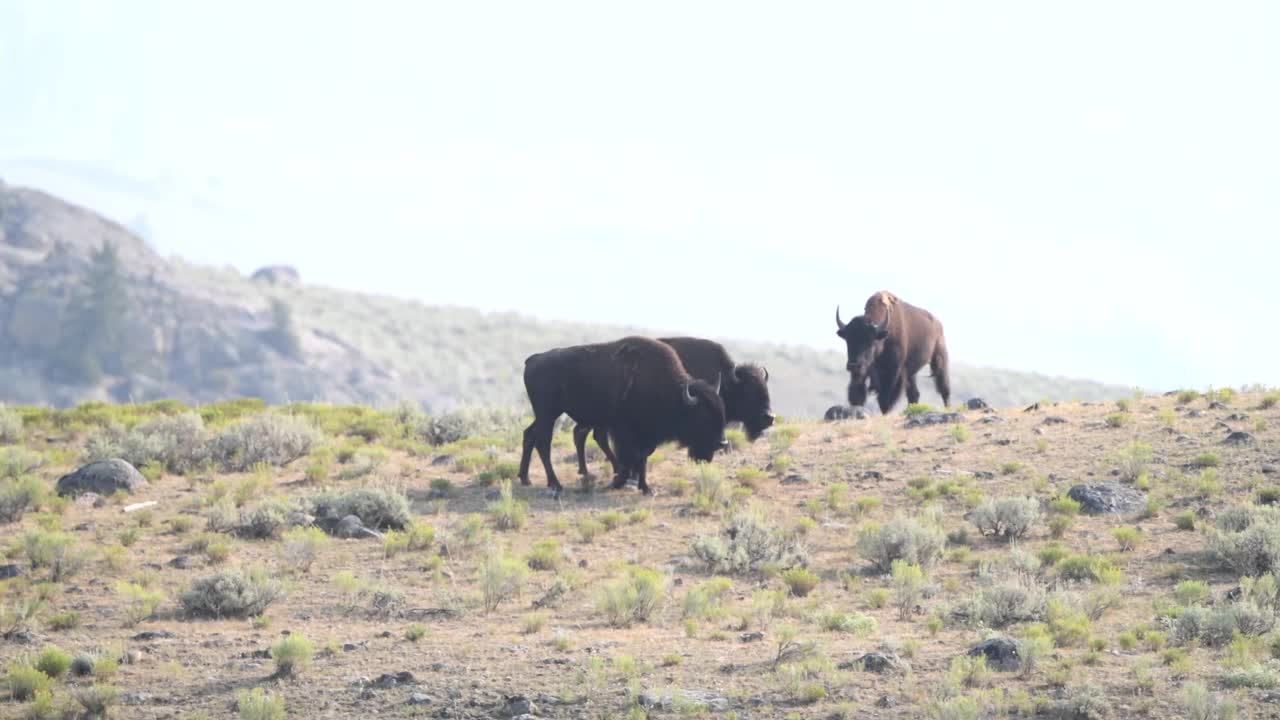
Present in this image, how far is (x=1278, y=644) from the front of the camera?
42.1 ft

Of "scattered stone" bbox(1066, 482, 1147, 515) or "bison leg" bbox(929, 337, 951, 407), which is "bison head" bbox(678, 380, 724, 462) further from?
"bison leg" bbox(929, 337, 951, 407)

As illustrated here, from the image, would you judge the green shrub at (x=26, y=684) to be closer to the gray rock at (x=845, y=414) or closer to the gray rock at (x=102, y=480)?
the gray rock at (x=102, y=480)

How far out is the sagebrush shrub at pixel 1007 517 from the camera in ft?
55.3

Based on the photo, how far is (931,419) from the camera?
22.5 meters

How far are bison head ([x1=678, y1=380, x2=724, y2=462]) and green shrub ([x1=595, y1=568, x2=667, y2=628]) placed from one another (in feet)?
17.2

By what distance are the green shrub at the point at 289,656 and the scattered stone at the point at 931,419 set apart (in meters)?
11.1

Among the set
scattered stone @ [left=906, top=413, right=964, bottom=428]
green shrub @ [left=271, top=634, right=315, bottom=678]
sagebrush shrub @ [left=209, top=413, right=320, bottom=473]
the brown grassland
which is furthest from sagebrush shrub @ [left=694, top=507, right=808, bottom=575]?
sagebrush shrub @ [left=209, top=413, right=320, bottom=473]

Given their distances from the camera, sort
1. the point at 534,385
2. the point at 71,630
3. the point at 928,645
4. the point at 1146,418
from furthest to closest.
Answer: the point at 1146,418, the point at 534,385, the point at 71,630, the point at 928,645

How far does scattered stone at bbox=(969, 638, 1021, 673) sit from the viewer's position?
12617mm

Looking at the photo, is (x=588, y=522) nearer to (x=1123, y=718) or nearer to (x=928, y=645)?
(x=928, y=645)

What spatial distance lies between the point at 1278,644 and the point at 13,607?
417 inches

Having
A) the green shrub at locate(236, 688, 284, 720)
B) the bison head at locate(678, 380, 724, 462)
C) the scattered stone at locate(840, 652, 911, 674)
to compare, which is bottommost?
the green shrub at locate(236, 688, 284, 720)

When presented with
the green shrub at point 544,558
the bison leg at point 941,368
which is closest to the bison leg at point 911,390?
the bison leg at point 941,368

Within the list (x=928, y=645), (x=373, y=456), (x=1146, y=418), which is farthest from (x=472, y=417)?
(x=928, y=645)
